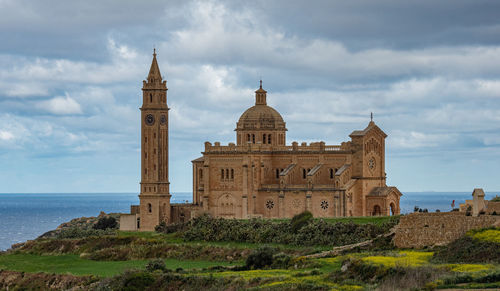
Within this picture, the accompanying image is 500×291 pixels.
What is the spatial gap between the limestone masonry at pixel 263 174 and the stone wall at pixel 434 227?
2731 cm

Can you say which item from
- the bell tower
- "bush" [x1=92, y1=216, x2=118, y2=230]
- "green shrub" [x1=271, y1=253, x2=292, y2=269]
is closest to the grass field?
"green shrub" [x1=271, y1=253, x2=292, y2=269]

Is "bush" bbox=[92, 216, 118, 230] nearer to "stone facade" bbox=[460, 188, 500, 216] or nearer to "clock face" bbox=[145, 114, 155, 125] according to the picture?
"clock face" bbox=[145, 114, 155, 125]

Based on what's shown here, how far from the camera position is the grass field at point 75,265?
55625 mm

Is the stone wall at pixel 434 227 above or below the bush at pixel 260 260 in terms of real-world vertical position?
above

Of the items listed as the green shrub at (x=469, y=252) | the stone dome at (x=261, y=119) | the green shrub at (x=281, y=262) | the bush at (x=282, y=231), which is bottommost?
the green shrub at (x=281, y=262)

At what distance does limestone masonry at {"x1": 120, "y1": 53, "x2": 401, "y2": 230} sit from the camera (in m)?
80.6

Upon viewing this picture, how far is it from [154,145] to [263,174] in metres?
11.6

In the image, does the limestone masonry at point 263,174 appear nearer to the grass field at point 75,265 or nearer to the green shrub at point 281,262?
the grass field at point 75,265

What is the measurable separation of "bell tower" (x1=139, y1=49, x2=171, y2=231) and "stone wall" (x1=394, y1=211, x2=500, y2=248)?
128ft

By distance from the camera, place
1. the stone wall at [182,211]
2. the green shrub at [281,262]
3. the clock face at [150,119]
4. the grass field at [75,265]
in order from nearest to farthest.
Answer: the green shrub at [281,262] → the grass field at [75,265] → the stone wall at [182,211] → the clock face at [150,119]

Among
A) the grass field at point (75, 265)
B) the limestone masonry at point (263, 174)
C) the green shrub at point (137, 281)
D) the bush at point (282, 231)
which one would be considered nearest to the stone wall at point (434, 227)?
the bush at point (282, 231)

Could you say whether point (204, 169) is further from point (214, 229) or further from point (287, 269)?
point (287, 269)

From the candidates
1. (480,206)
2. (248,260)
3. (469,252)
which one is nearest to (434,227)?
(480,206)

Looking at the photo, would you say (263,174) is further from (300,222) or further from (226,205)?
(300,222)
